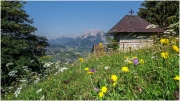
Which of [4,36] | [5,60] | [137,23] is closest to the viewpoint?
[5,60]

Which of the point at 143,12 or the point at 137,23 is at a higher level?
the point at 143,12

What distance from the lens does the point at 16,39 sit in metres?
14.4

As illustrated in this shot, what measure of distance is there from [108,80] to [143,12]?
1171 inches

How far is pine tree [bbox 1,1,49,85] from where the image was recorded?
13.0 m

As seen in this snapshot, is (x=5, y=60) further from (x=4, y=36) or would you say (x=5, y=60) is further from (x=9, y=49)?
(x=4, y=36)

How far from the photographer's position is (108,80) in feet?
8.54

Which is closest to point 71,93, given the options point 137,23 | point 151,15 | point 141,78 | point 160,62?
point 141,78

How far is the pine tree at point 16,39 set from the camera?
13023 millimetres

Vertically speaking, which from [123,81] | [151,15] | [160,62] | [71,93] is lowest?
[71,93]

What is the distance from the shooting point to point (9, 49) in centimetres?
1310

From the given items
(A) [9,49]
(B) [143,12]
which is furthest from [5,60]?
(B) [143,12]

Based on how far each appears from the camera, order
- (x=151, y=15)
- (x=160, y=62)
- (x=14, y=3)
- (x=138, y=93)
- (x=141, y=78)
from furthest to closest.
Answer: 1. (x=151, y=15)
2. (x=14, y=3)
3. (x=160, y=62)
4. (x=141, y=78)
5. (x=138, y=93)

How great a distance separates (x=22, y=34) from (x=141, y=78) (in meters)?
14.0

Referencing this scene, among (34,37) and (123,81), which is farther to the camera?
(34,37)
